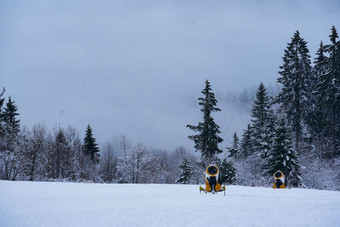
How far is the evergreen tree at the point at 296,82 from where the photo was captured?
96.9 feet

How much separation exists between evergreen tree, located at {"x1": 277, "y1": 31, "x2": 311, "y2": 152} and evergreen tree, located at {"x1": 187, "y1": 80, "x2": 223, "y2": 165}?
901 centimetres

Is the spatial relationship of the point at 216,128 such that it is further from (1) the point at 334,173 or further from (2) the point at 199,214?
(2) the point at 199,214

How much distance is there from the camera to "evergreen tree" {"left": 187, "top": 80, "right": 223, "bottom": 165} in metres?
30.1

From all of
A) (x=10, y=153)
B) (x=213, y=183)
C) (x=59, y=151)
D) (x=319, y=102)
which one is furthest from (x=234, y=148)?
(x=213, y=183)

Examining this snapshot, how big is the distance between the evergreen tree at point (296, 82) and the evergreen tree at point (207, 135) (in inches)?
355

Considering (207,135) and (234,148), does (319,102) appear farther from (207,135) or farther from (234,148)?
(234,148)

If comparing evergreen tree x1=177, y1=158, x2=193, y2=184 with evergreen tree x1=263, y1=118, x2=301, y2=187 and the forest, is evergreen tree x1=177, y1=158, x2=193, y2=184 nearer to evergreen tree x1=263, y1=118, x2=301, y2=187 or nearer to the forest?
the forest

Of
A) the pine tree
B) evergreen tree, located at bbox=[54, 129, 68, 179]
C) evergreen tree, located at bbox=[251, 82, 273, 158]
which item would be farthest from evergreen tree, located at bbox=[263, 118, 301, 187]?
evergreen tree, located at bbox=[54, 129, 68, 179]

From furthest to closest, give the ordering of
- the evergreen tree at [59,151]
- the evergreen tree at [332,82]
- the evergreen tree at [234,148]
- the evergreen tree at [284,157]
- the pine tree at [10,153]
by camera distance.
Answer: the evergreen tree at [234,148] < the evergreen tree at [59,151] < the evergreen tree at [332,82] < the pine tree at [10,153] < the evergreen tree at [284,157]

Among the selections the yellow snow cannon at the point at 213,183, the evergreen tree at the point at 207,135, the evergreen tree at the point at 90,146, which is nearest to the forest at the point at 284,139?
the evergreen tree at the point at 207,135

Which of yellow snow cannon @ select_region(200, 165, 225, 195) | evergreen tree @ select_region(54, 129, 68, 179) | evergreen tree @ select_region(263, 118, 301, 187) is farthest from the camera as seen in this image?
evergreen tree @ select_region(54, 129, 68, 179)

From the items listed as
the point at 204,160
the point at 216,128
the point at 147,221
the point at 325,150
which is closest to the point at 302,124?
the point at 325,150

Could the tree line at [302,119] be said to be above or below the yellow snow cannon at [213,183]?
above

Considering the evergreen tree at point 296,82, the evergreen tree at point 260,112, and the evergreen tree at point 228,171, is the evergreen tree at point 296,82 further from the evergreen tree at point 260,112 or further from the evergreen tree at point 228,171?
the evergreen tree at point 228,171
